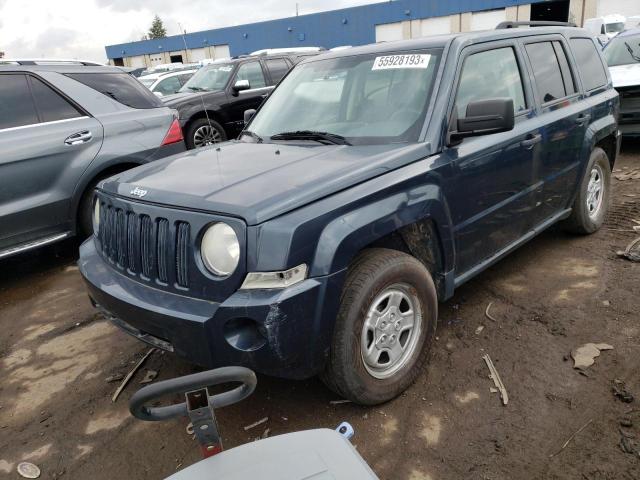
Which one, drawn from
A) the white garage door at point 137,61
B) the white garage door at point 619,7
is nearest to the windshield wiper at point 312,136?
the white garage door at point 619,7

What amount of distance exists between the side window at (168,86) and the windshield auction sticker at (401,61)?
10.5 metres

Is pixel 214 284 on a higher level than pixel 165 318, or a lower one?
higher


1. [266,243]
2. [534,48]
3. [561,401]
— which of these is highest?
[534,48]

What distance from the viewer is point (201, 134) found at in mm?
8477

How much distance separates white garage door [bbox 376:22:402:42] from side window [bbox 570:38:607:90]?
35.5 meters

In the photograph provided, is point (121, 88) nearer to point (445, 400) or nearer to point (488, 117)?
point (488, 117)

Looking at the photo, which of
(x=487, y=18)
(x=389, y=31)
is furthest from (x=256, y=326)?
(x=389, y=31)

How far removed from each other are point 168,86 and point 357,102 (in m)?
11.0

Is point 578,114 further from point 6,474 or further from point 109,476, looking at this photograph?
point 6,474

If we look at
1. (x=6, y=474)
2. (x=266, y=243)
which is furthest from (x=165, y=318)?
(x=6, y=474)

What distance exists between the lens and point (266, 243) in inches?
83.7

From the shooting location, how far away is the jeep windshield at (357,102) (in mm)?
2961

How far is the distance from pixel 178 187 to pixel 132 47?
58.7 meters

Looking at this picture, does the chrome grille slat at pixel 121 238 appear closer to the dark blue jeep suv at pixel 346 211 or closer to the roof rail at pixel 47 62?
the dark blue jeep suv at pixel 346 211
